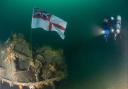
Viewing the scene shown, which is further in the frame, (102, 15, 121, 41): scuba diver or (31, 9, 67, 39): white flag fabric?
(31, 9, 67, 39): white flag fabric

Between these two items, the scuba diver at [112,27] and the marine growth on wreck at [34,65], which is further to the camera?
the marine growth on wreck at [34,65]

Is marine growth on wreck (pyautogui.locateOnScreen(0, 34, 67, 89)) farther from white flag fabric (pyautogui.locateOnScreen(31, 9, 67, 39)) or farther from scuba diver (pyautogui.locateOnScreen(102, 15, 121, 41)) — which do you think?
scuba diver (pyautogui.locateOnScreen(102, 15, 121, 41))

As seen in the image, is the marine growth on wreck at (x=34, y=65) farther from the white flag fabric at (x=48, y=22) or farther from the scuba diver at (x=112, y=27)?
the scuba diver at (x=112, y=27)

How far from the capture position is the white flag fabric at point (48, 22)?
276 inches

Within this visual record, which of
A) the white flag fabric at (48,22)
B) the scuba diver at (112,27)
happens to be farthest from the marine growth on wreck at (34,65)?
the scuba diver at (112,27)

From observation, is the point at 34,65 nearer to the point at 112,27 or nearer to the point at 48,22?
the point at 48,22

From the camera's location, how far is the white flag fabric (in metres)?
7.01

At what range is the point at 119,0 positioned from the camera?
6.94 m

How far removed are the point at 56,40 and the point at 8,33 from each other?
1.08 meters

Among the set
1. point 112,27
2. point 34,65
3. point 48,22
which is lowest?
point 34,65

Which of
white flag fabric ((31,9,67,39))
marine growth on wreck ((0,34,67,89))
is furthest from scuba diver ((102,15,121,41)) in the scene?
marine growth on wreck ((0,34,67,89))

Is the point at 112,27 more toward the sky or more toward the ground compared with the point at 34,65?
more toward the sky

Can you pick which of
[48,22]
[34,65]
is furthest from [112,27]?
[34,65]

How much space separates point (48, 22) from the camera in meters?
7.02
